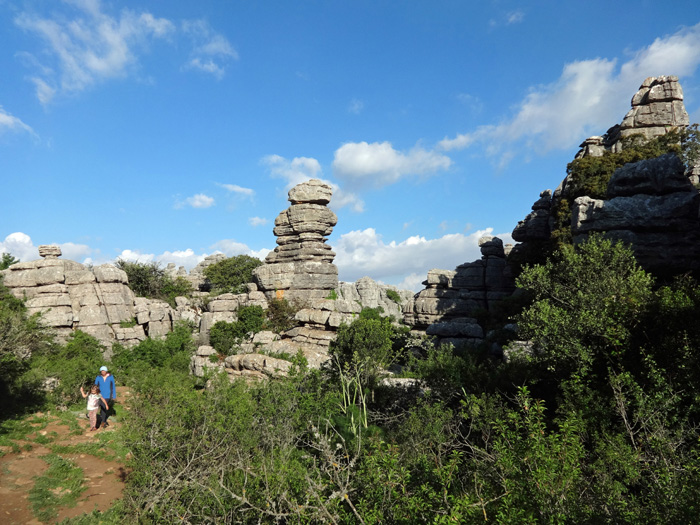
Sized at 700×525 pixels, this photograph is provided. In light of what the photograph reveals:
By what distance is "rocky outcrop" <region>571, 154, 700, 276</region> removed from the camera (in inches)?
781

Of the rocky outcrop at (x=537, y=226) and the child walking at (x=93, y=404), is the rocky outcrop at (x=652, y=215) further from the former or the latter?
the child walking at (x=93, y=404)

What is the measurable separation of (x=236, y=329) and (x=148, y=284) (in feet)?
55.7

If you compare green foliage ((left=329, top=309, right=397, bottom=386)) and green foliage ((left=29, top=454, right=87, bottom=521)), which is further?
green foliage ((left=329, top=309, right=397, bottom=386))

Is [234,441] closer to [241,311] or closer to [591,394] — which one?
[591,394]

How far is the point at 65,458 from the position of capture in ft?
38.4

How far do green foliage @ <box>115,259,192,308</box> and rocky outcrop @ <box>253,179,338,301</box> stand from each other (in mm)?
10320

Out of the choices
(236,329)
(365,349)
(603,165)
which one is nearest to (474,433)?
(365,349)

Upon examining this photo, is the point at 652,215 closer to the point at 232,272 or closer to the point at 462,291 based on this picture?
the point at 462,291

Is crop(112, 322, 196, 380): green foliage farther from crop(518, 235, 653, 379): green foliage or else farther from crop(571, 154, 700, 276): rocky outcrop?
crop(571, 154, 700, 276): rocky outcrop

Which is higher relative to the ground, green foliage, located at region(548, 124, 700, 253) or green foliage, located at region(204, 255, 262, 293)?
green foliage, located at region(548, 124, 700, 253)

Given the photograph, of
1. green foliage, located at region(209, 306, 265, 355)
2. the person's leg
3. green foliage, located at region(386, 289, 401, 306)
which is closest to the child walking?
the person's leg

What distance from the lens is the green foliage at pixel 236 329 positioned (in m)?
30.1

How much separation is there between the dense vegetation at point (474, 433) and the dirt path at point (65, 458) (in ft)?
3.27

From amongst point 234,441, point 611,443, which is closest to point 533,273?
point 611,443
